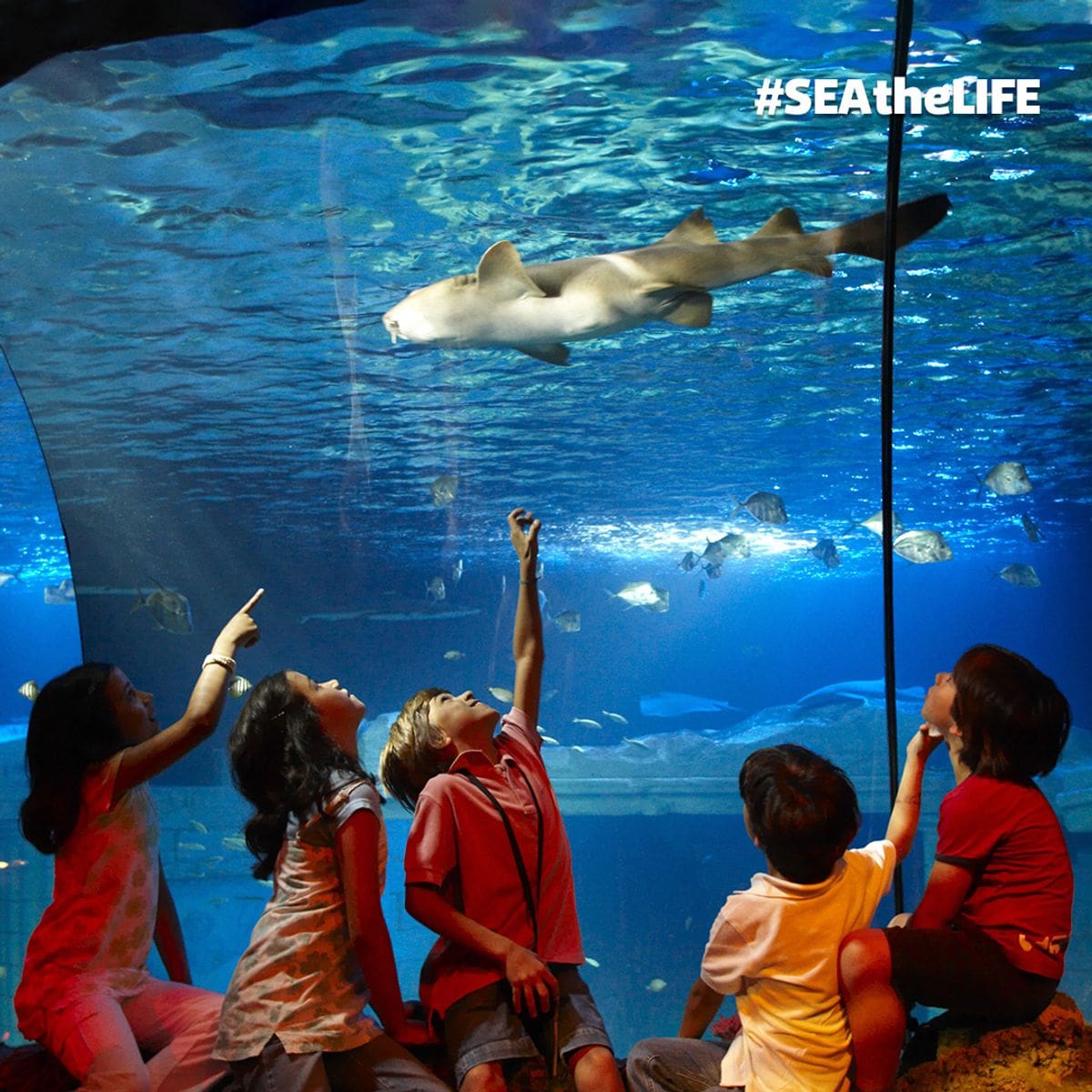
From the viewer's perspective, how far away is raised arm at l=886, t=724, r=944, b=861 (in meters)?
2.61

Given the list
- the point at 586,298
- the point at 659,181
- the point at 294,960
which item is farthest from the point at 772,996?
the point at 659,181

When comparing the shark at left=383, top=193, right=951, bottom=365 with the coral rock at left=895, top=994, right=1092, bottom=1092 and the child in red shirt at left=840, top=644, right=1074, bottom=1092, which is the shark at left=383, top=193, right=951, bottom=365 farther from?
the coral rock at left=895, top=994, right=1092, bottom=1092

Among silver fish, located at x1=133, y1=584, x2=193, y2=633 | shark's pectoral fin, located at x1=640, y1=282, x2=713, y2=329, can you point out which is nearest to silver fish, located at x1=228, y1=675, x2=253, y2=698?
silver fish, located at x1=133, y1=584, x2=193, y2=633

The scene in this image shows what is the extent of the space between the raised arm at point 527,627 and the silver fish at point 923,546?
18.1ft

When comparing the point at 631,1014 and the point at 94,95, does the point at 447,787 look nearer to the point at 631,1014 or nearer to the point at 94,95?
the point at 94,95

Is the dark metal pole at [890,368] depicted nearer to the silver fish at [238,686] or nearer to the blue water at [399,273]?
the blue water at [399,273]

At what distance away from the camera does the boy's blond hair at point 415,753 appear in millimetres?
2725

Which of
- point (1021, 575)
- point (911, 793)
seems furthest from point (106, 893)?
point (1021, 575)

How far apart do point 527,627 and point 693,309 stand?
120cm

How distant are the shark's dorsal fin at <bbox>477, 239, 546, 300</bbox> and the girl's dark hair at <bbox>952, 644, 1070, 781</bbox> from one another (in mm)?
1776

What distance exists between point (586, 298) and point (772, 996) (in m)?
2.13

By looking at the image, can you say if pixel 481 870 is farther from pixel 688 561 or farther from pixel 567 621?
pixel 688 561

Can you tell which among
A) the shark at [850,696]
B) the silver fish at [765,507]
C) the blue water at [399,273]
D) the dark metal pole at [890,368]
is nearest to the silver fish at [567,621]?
the silver fish at [765,507]

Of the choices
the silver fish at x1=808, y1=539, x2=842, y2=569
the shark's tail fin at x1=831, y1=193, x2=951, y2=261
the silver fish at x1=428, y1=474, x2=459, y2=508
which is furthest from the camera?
the silver fish at x1=808, y1=539, x2=842, y2=569
